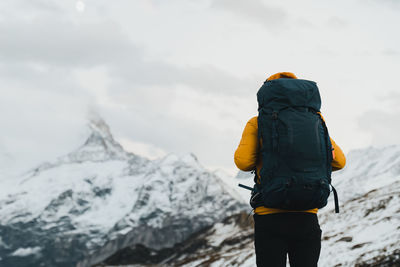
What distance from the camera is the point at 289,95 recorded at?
22.3 ft

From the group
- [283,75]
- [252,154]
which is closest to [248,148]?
[252,154]

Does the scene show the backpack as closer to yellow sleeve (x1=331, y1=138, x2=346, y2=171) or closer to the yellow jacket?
the yellow jacket

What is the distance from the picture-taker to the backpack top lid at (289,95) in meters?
6.82

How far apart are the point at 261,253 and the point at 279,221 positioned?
→ 596 mm

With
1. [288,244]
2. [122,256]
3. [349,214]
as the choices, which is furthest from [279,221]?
[122,256]

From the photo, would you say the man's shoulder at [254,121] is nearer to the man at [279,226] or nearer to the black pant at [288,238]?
the man at [279,226]

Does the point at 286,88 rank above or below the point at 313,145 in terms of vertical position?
above

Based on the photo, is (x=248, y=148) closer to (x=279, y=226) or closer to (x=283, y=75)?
(x=279, y=226)

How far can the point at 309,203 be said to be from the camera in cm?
649

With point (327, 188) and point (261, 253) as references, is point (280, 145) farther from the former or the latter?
point (261, 253)

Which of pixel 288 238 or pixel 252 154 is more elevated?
pixel 252 154

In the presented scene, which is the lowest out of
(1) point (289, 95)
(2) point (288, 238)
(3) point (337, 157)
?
(2) point (288, 238)

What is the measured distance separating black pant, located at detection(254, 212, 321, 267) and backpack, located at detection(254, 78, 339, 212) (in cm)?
23

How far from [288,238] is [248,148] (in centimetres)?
150
